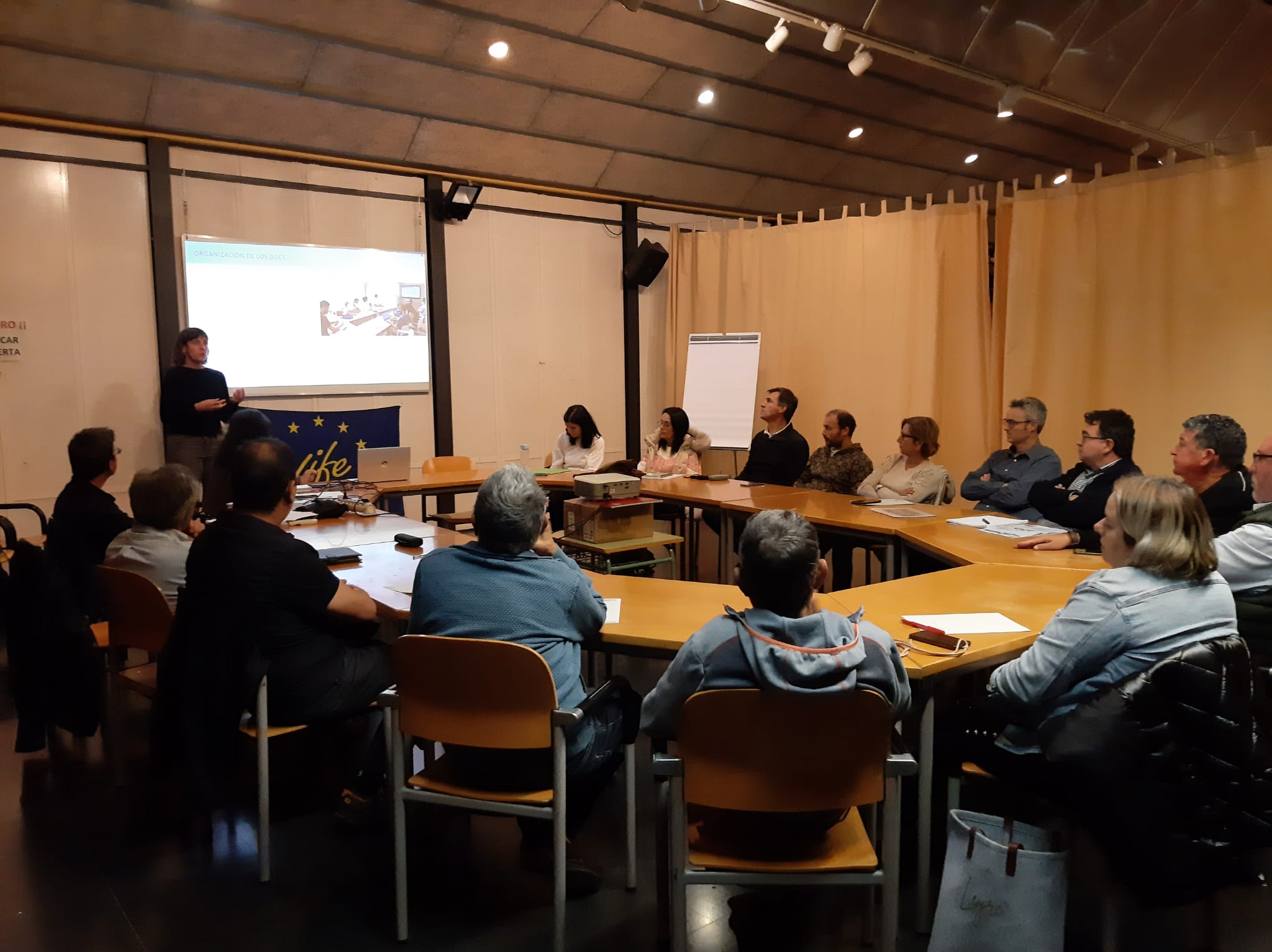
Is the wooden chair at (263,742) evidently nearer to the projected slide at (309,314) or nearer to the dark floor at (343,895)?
the dark floor at (343,895)

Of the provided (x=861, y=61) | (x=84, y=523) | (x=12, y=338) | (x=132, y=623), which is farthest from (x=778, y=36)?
(x=12, y=338)

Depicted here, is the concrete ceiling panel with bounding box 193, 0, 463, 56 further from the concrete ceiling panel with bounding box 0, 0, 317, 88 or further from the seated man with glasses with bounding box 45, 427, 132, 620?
the seated man with glasses with bounding box 45, 427, 132, 620

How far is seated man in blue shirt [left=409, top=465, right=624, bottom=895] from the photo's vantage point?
2.06 metres

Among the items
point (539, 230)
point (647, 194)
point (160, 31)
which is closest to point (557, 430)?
point (539, 230)

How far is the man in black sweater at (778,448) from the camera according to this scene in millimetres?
5750

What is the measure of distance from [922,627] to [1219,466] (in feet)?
4.70

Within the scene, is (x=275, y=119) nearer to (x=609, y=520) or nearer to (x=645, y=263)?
(x=645, y=263)

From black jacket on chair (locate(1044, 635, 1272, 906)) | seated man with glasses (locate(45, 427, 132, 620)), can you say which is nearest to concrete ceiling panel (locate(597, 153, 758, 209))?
seated man with glasses (locate(45, 427, 132, 620))

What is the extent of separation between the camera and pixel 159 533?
2941 millimetres

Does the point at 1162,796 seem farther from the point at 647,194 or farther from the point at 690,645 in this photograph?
the point at 647,194

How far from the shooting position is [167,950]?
2.10 meters

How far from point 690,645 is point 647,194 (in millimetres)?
6659

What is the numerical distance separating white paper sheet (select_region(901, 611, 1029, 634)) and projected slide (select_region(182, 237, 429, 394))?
4.94 meters

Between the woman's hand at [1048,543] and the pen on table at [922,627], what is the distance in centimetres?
128
